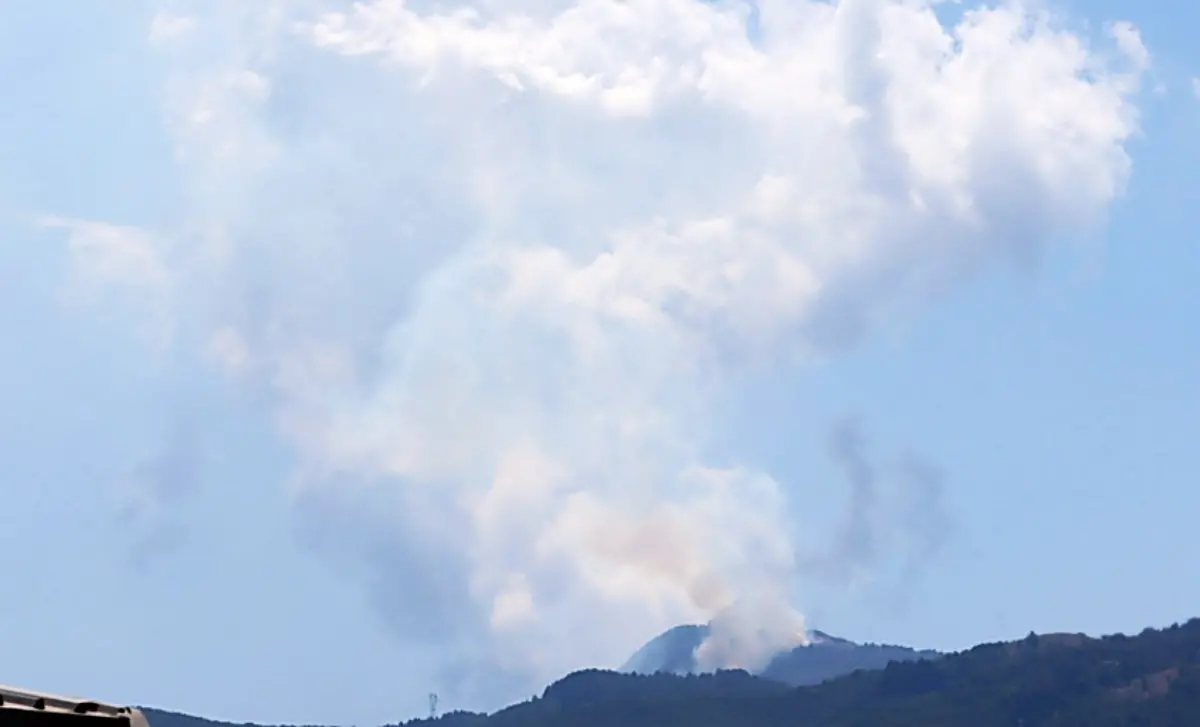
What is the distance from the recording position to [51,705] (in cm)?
2117

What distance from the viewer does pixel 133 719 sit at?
22.2 meters

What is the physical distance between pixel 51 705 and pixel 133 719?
1.32 meters
